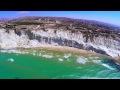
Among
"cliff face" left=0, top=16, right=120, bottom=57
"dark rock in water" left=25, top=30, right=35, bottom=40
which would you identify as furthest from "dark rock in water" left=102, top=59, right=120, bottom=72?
"dark rock in water" left=25, top=30, right=35, bottom=40

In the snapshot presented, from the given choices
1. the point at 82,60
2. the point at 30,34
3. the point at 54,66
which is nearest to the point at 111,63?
the point at 82,60

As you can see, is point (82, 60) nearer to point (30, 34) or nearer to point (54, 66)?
point (54, 66)

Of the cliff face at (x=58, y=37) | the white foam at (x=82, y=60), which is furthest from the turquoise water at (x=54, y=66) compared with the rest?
the cliff face at (x=58, y=37)

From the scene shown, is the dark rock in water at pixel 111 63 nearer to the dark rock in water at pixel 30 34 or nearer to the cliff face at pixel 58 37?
the cliff face at pixel 58 37

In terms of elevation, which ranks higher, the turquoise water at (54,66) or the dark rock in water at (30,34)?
the dark rock in water at (30,34)
